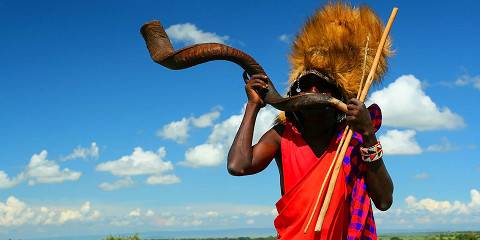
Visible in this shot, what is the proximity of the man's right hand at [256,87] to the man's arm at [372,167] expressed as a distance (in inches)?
27.6

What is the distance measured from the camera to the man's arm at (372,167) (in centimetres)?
411

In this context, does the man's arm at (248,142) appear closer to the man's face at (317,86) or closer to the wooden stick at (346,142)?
the man's face at (317,86)

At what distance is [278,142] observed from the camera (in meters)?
4.74

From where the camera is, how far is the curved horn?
446cm

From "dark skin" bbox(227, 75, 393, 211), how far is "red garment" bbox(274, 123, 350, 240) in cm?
14

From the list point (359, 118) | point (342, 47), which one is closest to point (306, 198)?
point (359, 118)

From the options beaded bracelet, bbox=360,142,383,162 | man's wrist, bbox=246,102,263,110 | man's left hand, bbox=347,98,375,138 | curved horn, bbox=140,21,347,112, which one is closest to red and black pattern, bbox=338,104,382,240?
beaded bracelet, bbox=360,142,383,162

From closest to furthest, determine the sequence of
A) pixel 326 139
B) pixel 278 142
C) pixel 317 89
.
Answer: pixel 317 89 → pixel 326 139 → pixel 278 142

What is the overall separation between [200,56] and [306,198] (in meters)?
1.28

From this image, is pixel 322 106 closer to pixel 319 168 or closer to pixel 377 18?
pixel 319 168

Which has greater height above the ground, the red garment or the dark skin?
the dark skin

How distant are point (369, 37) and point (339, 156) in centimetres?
100

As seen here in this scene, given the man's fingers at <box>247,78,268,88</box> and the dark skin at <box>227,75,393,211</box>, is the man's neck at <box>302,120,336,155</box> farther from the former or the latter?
the man's fingers at <box>247,78,268,88</box>

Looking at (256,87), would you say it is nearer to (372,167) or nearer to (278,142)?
(278,142)
